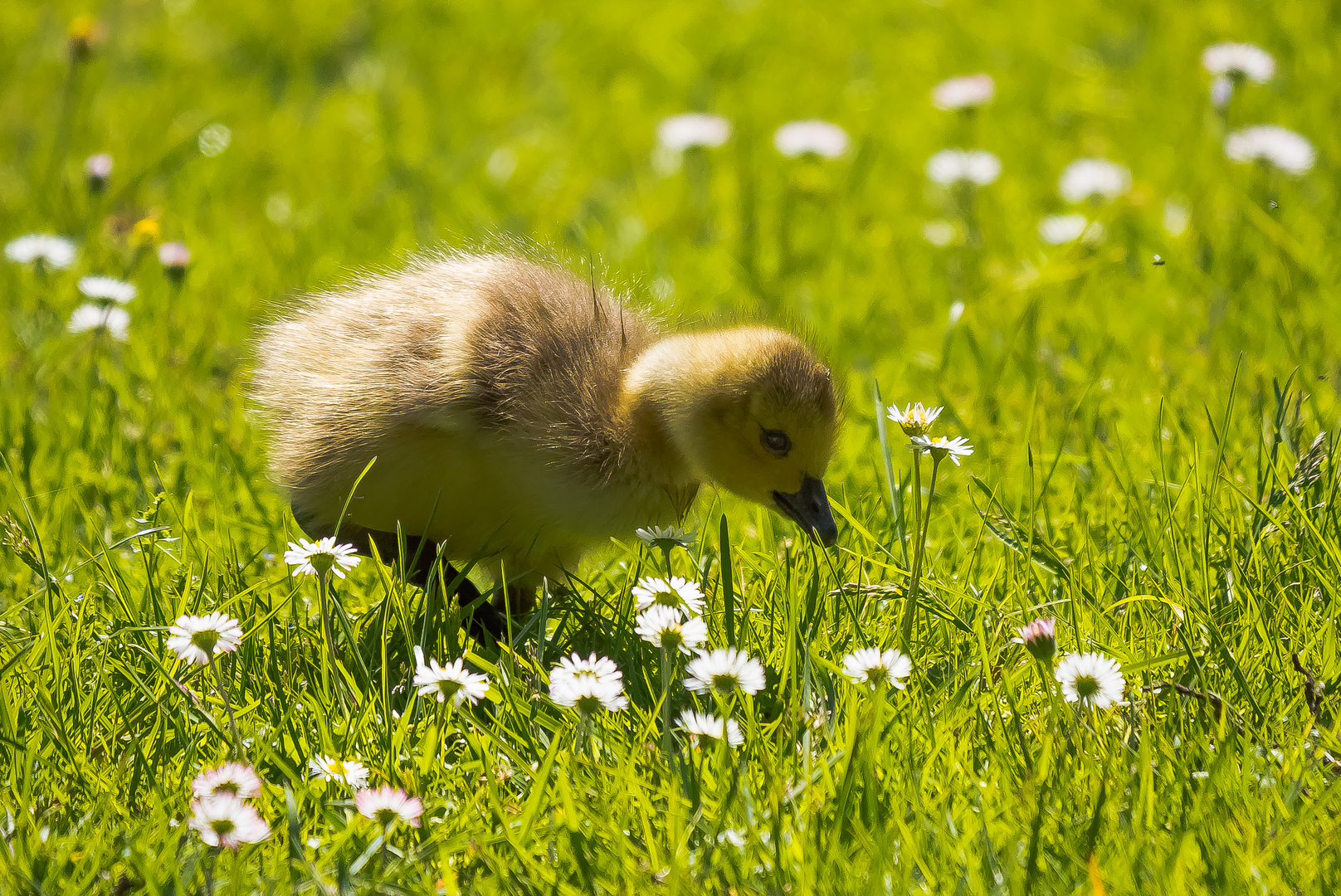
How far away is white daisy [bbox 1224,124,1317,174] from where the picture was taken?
16.6 feet

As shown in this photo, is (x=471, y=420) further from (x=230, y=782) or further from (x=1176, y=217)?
(x=1176, y=217)

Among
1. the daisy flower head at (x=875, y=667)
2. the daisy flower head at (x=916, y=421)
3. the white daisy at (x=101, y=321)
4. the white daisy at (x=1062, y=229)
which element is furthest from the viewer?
the white daisy at (x=1062, y=229)

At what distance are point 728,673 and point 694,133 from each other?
13.5 ft

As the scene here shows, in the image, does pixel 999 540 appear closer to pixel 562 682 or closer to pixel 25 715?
pixel 562 682

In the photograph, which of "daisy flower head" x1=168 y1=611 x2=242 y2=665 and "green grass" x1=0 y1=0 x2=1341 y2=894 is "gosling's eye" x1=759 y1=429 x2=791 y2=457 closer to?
"green grass" x1=0 y1=0 x2=1341 y2=894

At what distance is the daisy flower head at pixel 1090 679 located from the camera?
239 cm

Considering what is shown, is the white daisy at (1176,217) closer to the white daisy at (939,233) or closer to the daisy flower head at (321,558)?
the white daisy at (939,233)

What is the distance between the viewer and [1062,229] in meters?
5.29

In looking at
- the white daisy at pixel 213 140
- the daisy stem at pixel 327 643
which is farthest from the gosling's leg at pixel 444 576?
the white daisy at pixel 213 140

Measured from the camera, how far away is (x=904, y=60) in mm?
7270

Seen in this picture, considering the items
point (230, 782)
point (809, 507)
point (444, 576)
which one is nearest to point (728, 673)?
→ point (809, 507)

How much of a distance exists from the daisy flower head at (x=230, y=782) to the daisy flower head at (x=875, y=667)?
1057 millimetres

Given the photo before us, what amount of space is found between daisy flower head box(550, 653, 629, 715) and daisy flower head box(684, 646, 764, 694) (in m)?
0.14

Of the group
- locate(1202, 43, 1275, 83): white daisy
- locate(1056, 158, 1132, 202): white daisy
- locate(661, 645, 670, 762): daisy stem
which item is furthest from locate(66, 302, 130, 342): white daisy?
locate(1202, 43, 1275, 83): white daisy
